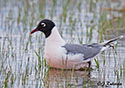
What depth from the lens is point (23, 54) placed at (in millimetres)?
9531

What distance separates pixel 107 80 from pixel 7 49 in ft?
8.88

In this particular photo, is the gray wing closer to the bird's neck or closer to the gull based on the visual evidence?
the gull

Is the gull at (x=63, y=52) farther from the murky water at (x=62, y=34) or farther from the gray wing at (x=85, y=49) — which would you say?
the murky water at (x=62, y=34)

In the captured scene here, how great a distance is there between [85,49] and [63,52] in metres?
0.53

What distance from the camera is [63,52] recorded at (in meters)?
8.55

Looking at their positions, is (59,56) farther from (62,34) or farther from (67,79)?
(62,34)

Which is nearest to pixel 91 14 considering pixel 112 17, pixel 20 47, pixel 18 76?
pixel 112 17

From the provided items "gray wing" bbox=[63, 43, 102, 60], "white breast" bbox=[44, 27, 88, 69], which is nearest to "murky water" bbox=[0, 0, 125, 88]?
"white breast" bbox=[44, 27, 88, 69]

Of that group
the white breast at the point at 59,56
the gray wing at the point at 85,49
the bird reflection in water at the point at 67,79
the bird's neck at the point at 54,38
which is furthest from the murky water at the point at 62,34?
the bird's neck at the point at 54,38

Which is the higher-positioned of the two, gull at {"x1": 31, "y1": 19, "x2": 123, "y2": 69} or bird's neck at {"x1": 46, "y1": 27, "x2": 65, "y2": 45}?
bird's neck at {"x1": 46, "y1": 27, "x2": 65, "y2": 45}

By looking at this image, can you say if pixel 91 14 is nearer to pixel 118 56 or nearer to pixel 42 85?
pixel 118 56

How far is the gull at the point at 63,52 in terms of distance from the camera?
855 centimetres

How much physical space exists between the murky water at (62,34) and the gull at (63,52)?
0.15 m

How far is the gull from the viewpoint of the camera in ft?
28.1
